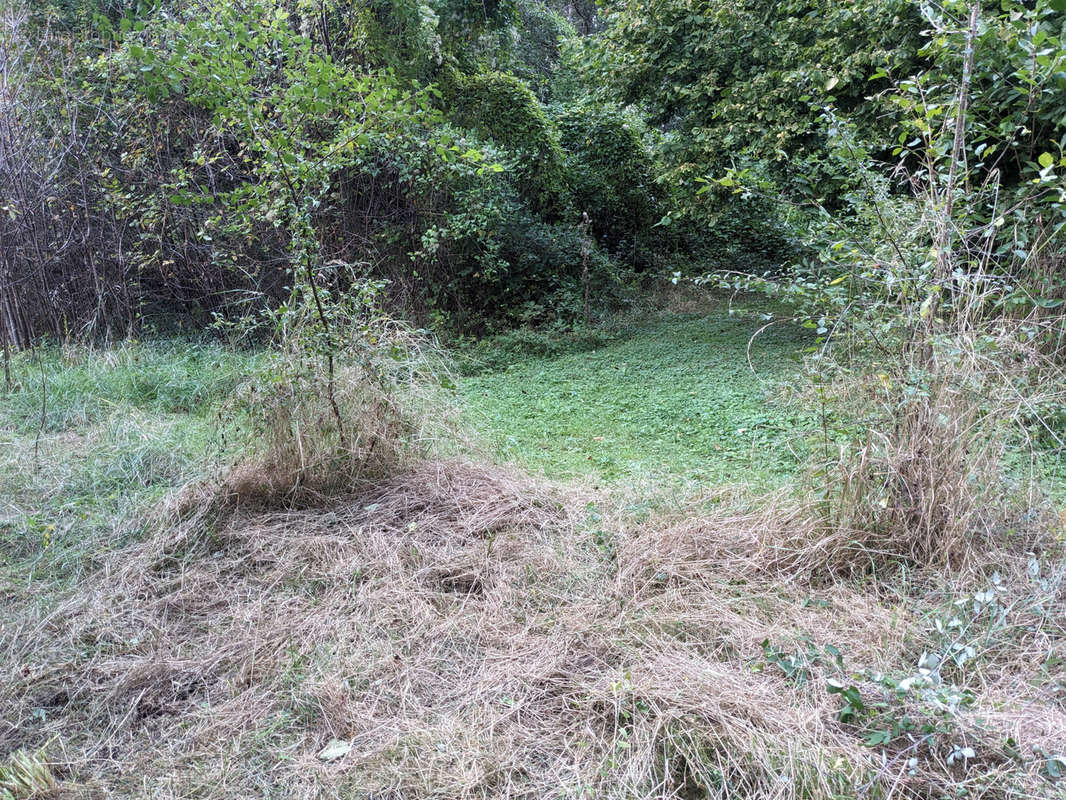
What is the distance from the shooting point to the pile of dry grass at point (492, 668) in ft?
6.55

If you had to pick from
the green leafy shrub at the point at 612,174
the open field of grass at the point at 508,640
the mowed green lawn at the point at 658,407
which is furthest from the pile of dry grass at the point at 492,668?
the green leafy shrub at the point at 612,174

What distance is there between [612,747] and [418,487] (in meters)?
2.03

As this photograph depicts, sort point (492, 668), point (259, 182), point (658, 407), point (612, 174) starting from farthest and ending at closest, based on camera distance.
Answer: point (612, 174) → point (259, 182) → point (658, 407) → point (492, 668)

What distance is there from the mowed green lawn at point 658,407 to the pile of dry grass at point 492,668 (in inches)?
36.0

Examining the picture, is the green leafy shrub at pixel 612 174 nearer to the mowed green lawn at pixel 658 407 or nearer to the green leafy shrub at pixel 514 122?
the green leafy shrub at pixel 514 122

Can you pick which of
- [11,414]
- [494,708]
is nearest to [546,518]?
[494,708]

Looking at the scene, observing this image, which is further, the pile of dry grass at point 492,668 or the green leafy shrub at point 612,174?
the green leafy shrub at point 612,174

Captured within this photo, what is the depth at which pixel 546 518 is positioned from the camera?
11.5 feet

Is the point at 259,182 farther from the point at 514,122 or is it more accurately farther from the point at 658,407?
the point at 658,407

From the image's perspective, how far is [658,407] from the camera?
594cm

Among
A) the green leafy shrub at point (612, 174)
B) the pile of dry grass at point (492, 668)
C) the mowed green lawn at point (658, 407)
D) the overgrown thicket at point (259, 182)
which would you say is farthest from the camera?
the green leafy shrub at point (612, 174)

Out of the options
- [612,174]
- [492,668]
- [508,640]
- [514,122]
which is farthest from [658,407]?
[612,174]

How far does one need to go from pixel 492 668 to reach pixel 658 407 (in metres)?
3.74

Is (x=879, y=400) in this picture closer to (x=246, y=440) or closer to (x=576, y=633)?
(x=576, y=633)
